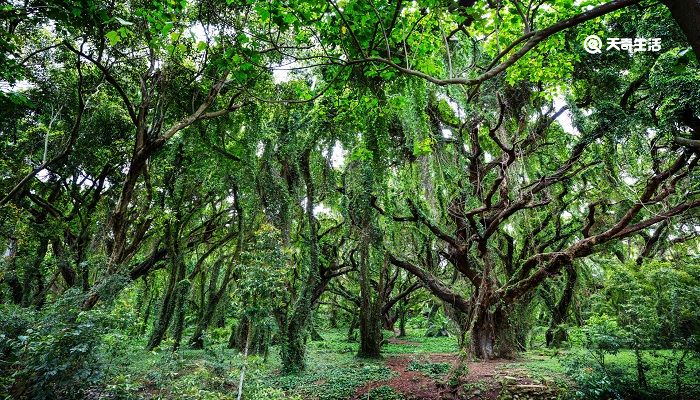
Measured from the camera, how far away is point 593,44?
673 centimetres

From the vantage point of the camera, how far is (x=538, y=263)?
7363mm

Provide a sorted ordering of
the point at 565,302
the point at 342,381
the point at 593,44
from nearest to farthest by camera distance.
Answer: the point at 593,44 → the point at 342,381 → the point at 565,302

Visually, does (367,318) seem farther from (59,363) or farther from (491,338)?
(59,363)

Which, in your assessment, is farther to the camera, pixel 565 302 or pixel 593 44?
pixel 565 302

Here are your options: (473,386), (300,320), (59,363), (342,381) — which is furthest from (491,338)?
(59,363)

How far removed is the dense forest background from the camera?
15.6ft

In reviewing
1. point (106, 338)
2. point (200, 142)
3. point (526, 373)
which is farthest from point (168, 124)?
point (526, 373)

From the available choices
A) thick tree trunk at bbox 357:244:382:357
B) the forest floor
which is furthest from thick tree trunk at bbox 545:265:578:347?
thick tree trunk at bbox 357:244:382:357

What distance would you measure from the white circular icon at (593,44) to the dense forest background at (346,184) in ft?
0.85

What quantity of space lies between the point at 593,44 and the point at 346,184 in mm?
6284

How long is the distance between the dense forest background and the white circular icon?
0.26 meters

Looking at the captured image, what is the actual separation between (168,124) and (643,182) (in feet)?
35.3

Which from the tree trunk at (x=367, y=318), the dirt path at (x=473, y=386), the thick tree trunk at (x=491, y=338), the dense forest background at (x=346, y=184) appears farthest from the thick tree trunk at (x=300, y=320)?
the thick tree trunk at (x=491, y=338)

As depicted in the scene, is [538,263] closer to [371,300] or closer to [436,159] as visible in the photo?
[436,159]
